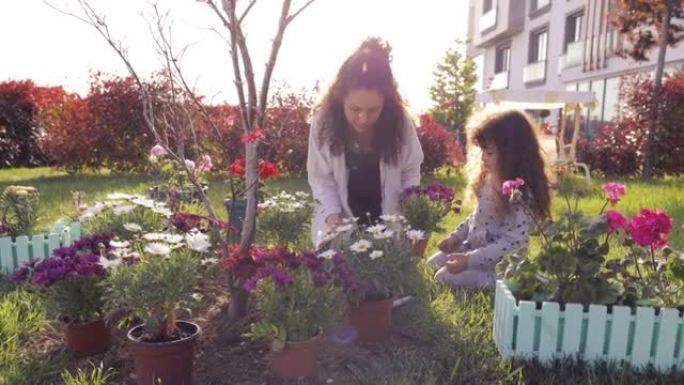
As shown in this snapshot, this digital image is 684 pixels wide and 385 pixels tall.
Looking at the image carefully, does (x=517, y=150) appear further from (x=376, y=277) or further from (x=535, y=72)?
(x=535, y=72)

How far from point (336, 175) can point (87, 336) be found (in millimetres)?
1652

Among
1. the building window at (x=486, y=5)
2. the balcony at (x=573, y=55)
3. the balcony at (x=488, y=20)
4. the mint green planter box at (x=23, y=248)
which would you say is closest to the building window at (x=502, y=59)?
the balcony at (x=488, y=20)

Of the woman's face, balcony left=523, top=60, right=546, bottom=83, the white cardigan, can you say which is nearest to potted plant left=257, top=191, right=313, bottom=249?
the white cardigan

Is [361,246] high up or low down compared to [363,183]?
down

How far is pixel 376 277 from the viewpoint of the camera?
2268 millimetres

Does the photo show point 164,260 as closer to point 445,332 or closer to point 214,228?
point 214,228

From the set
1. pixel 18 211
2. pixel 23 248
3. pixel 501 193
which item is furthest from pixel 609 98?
pixel 23 248

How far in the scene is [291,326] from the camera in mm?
1859

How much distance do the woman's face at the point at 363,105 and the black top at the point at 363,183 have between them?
1.46ft

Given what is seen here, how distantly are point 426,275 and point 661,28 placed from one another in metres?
8.80

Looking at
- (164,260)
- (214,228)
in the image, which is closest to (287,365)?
(164,260)

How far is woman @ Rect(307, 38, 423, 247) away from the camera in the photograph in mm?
2891

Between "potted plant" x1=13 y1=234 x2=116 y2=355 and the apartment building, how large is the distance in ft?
44.1

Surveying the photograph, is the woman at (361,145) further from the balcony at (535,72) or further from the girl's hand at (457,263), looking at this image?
A: the balcony at (535,72)
